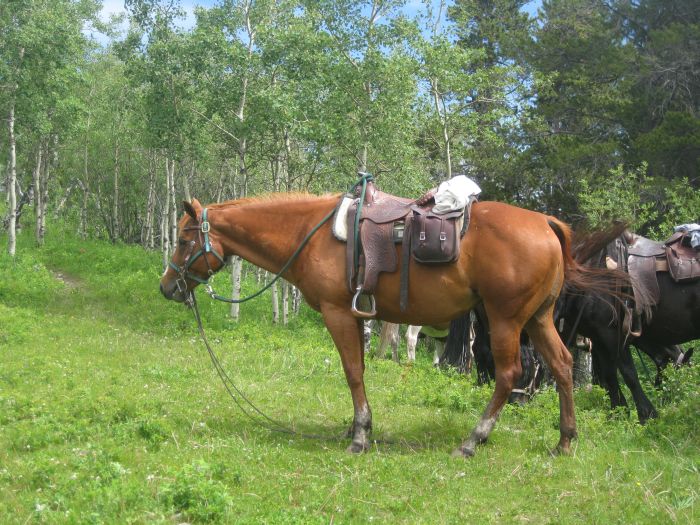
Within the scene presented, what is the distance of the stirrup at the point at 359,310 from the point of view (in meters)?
6.16

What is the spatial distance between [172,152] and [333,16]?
23.7ft

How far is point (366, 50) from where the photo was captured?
70.9 ft

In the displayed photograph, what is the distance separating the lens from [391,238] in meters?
6.18

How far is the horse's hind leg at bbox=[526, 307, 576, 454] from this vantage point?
6.08 metres

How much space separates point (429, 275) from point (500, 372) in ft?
3.61

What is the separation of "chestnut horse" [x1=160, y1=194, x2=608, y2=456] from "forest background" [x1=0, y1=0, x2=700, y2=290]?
12515 millimetres

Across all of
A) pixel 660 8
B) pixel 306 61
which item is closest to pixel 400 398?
pixel 306 61

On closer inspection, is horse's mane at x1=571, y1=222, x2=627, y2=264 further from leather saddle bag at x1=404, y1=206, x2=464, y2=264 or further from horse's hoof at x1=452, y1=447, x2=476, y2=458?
horse's hoof at x1=452, y1=447, x2=476, y2=458

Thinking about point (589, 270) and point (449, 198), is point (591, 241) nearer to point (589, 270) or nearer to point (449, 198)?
point (589, 270)

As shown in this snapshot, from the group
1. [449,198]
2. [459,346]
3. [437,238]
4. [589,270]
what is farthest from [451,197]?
[459,346]

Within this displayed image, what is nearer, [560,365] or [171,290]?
[560,365]

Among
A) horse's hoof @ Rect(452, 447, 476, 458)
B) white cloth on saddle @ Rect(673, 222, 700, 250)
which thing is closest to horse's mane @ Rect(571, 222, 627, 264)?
white cloth on saddle @ Rect(673, 222, 700, 250)

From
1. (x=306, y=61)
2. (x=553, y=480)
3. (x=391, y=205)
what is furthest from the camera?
(x=306, y=61)

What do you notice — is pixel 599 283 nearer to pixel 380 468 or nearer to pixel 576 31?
pixel 380 468
